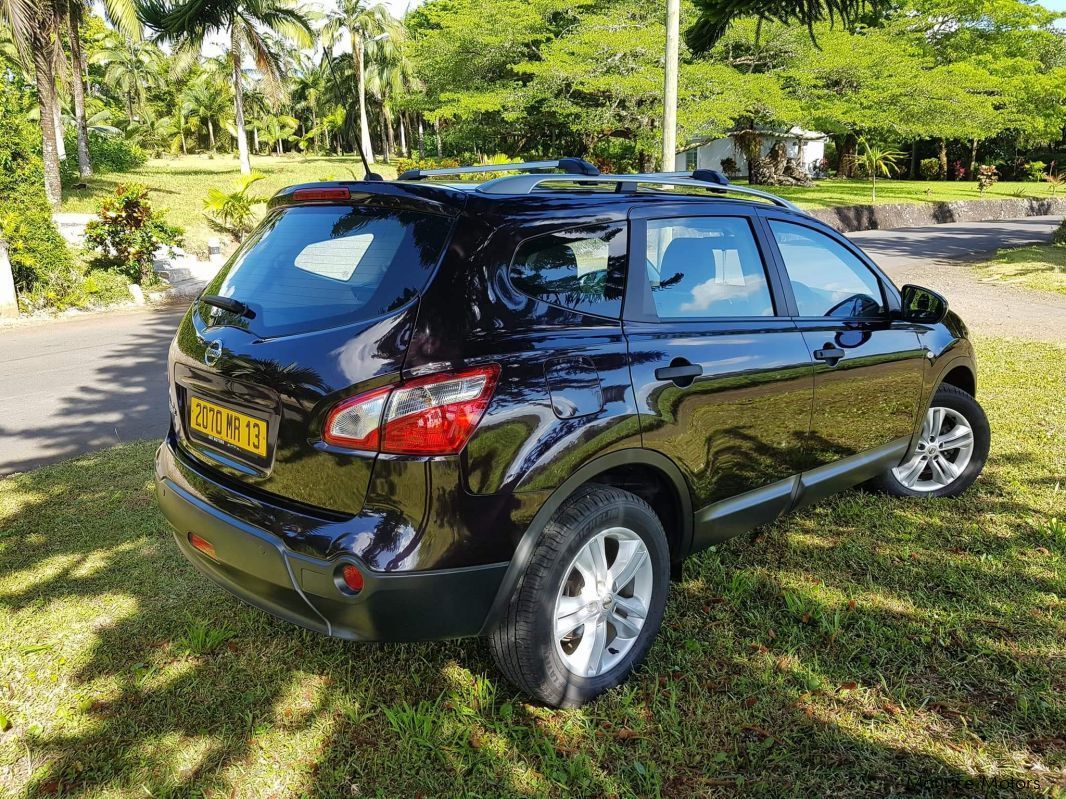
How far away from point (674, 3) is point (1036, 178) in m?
44.4

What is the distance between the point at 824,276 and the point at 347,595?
8.56 ft

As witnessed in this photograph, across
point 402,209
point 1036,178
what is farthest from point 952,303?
point 1036,178

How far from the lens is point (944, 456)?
4.46 meters

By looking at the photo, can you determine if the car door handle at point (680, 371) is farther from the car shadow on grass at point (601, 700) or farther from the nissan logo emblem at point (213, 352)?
the nissan logo emblem at point (213, 352)

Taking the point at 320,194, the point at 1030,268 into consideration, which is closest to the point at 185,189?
the point at 1030,268

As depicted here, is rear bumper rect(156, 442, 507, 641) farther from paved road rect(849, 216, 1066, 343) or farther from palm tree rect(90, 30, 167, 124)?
palm tree rect(90, 30, 167, 124)

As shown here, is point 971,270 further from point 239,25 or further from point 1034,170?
point 1034,170

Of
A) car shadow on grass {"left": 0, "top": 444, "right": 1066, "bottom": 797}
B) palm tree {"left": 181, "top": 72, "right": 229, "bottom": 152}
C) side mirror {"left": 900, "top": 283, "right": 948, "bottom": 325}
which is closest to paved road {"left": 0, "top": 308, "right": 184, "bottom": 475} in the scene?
car shadow on grass {"left": 0, "top": 444, "right": 1066, "bottom": 797}

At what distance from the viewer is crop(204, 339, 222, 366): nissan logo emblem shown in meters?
2.60

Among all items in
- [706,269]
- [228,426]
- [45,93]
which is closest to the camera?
[228,426]

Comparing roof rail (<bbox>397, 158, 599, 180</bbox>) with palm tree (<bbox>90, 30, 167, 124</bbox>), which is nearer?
roof rail (<bbox>397, 158, 599, 180</bbox>)

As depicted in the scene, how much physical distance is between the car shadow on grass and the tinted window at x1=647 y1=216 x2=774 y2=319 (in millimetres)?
1262

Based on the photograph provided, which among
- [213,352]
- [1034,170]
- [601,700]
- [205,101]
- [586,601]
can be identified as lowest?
[601,700]

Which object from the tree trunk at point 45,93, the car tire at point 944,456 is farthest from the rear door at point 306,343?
the tree trunk at point 45,93
